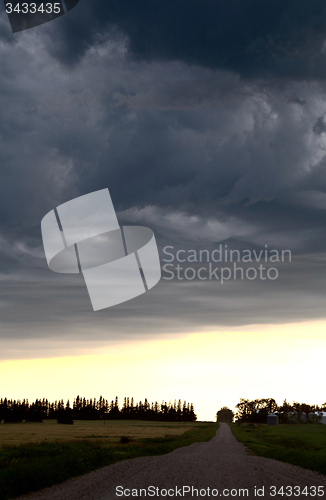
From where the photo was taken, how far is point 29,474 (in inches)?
706

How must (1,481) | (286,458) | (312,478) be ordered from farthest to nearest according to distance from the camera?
(286,458) < (312,478) < (1,481)

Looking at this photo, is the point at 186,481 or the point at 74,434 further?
the point at 74,434

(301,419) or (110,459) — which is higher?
(110,459)

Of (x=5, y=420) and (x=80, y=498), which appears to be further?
(x=5, y=420)

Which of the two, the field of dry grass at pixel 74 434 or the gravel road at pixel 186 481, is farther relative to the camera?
the field of dry grass at pixel 74 434

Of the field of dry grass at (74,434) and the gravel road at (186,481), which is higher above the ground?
the gravel road at (186,481)

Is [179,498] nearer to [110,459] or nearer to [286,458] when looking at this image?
[110,459]

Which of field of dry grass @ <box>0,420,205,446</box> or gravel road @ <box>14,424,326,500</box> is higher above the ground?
gravel road @ <box>14,424,326,500</box>

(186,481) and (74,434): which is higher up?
(186,481)

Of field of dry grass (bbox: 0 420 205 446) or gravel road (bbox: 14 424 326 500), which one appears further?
field of dry grass (bbox: 0 420 205 446)

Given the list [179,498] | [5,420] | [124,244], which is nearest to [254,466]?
[179,498]

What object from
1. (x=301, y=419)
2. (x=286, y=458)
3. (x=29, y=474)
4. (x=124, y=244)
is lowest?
(x=301, y=419)

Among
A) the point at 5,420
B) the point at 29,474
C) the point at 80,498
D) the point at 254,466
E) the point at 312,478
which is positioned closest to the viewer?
the point at 80,498

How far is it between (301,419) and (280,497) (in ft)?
628
